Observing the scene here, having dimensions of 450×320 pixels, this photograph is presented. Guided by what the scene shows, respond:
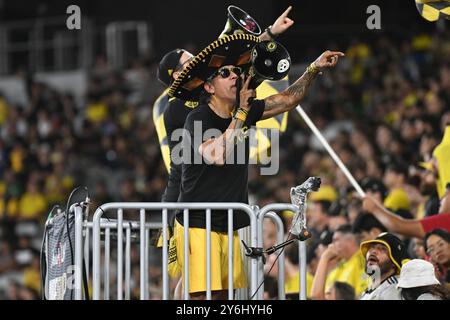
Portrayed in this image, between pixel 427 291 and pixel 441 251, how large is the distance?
1006 mm

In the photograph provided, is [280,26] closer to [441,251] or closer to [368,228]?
[441,251]

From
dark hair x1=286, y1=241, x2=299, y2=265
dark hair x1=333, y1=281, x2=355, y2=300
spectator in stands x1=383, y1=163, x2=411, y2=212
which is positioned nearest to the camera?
dark hair x1=333, y1=281, x2=355, y2=300

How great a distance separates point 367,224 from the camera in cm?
873

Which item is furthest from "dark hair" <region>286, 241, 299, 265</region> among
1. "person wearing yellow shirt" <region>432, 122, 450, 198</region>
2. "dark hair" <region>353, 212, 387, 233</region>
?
"person wearing yellow shirt" <region>432, 122, 450, 198</region>

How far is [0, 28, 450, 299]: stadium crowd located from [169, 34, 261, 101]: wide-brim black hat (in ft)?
5.58

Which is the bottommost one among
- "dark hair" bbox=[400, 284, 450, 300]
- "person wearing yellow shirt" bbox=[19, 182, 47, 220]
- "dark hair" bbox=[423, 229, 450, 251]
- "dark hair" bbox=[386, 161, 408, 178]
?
"person wearing yellow shirt" bbox=[19, 182, 47, 220]

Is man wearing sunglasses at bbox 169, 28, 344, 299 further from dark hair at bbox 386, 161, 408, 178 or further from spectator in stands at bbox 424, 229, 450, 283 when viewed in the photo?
dark hair at bbox 386, 161, 408, 178

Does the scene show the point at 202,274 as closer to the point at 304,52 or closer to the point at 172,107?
the point at 172,107

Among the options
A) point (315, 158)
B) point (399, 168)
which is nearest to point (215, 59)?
point (399, 168)

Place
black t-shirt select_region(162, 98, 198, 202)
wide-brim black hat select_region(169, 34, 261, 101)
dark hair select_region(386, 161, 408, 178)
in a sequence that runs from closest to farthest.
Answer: wide-brim black hat select_region(169, 34, 261, 101) < black t-shirt select_region(162, 98, 198, 202) < dark hair select_region(386, 161, 408, 178)

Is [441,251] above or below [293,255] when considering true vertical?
above

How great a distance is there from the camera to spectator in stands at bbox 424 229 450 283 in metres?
7.32

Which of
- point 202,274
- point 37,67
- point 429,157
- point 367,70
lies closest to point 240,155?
point 202,274

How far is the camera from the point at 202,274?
664 cm
